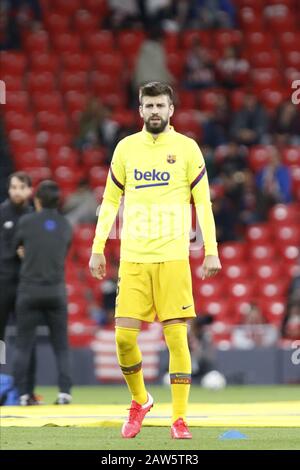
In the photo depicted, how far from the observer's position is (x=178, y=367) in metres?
9.12

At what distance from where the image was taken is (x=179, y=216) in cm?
919

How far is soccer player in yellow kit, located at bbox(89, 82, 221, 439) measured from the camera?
9.11 metres

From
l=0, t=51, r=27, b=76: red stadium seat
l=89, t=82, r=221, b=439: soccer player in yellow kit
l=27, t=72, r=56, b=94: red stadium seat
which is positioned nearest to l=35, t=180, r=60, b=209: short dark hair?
l=89, t=82, r=221, b=439: soccer player in yellow kit

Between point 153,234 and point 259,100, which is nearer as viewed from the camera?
point 153,234

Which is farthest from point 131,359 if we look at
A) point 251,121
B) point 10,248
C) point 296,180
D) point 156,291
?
point 251,121

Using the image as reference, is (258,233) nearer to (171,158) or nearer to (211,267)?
(171,158)

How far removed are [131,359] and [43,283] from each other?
389 centimetres

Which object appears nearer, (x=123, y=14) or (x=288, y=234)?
(x=288, y=234)

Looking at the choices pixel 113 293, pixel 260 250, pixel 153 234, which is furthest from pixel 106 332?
pixel 153 234

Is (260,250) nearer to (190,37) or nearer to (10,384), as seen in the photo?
(190,37)

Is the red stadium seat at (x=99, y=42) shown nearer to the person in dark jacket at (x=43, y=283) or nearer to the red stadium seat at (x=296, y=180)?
the red stadium seat at (x=296, y=180)

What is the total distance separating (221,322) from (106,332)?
6.10 feet

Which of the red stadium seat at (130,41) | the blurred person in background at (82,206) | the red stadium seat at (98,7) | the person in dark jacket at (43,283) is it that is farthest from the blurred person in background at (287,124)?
the person in dark jacket at (43,283)

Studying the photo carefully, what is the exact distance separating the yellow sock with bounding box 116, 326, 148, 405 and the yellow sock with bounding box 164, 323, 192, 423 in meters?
0.25
